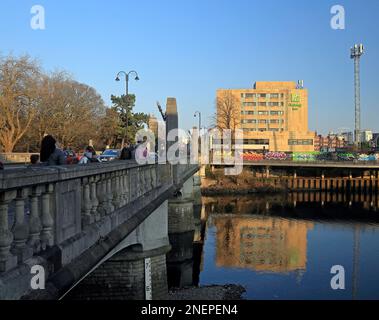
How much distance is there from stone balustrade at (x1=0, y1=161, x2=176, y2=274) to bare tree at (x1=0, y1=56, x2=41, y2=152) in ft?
141

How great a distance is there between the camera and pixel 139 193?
41.1ft

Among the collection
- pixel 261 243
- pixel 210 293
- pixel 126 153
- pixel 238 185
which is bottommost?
pixel 261 243

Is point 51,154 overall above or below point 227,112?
below

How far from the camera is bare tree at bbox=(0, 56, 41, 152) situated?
49.1 metres

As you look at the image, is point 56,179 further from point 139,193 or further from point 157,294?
point 157,294

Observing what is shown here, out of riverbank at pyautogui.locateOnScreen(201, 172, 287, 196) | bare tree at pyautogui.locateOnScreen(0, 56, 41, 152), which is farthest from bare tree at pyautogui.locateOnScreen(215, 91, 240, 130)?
bare tree at pyautogui.locateOnScreen(0, 56, 41, 152)

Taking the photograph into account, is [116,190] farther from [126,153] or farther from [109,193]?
[126,153]

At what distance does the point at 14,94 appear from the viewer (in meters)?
48.9

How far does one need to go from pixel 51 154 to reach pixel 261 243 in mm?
28747

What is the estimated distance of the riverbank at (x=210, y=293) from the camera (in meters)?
20.9

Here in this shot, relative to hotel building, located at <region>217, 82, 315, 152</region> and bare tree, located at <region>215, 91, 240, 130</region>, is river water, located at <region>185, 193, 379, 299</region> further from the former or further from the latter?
hotel building, located at <region>217, 82, 315, 152</region>

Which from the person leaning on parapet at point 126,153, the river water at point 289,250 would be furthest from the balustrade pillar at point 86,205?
the river water at point 289,250

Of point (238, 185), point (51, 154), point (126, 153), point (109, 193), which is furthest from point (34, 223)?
point (238, 185)
